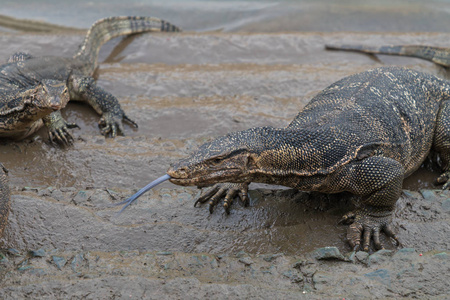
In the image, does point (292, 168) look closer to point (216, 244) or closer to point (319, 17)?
point (216, 244)

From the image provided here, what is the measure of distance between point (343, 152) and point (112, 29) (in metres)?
6.28

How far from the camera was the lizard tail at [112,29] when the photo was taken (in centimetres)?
767

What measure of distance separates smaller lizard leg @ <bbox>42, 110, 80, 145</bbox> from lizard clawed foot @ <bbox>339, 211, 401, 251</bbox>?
138 inches

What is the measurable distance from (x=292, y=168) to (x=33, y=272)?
2.24 meters

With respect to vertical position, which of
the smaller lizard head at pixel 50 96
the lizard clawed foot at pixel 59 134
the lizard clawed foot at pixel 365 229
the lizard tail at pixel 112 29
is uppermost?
the lizard tail at pixel 112 29

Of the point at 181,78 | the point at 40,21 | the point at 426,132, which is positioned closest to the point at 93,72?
the point at 181,78

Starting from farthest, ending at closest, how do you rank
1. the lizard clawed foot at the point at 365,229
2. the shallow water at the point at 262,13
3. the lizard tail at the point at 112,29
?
the shallow water at the point at 262,13 → the lizard tail at the point at 112,29 → the lizard clawed foot at the point at 365,229

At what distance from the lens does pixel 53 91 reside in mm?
5109

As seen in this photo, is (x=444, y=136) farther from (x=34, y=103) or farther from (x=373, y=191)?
(x=34, y=103)

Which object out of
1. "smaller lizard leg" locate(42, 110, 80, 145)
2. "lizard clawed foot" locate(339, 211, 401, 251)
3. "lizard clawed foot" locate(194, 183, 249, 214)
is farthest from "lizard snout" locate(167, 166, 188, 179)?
"smaller lizard leg" locate(42, 110, 80, 145)

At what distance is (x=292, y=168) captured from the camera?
3.90 meters

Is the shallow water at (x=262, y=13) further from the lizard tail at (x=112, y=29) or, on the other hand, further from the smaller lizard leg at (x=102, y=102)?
the smaller lizard leg at (x=102, y=102)

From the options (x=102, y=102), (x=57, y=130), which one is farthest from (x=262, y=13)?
(x=57, y=130)

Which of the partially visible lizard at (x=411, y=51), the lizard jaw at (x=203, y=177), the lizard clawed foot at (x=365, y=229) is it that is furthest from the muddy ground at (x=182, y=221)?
the partially visible lizard at (x=411, y=51)
